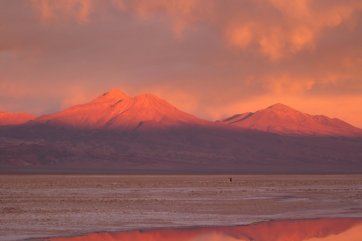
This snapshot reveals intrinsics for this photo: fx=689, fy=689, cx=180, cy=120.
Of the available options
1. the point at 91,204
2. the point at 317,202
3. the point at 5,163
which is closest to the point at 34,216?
the point at 91,204

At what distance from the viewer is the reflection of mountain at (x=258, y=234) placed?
79.7ft

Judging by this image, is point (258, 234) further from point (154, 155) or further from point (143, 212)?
point (154, 155)

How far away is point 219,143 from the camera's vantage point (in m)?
196

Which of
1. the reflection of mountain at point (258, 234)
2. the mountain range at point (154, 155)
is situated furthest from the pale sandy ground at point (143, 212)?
the mountain range at point (154, 155)

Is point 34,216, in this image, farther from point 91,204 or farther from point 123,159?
point 123,159

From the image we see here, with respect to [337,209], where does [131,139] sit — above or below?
above

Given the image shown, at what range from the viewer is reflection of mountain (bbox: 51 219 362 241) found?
956 inches

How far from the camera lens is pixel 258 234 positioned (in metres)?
25.6

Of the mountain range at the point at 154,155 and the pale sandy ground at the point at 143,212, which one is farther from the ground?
the mountain range at the point at 154,155

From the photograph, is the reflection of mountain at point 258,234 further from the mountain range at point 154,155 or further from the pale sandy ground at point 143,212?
the mountain range at point 154,155

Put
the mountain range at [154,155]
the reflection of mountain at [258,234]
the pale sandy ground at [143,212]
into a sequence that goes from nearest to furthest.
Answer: the reflection of mountain at [258,234]
the pale sandy ground at [143,212]
the mountain range at [154,155]

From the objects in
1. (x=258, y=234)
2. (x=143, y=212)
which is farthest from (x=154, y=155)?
(x=258, y=234)

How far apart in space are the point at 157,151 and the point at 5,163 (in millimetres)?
42303

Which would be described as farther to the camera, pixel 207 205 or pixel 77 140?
pixel 77 140
